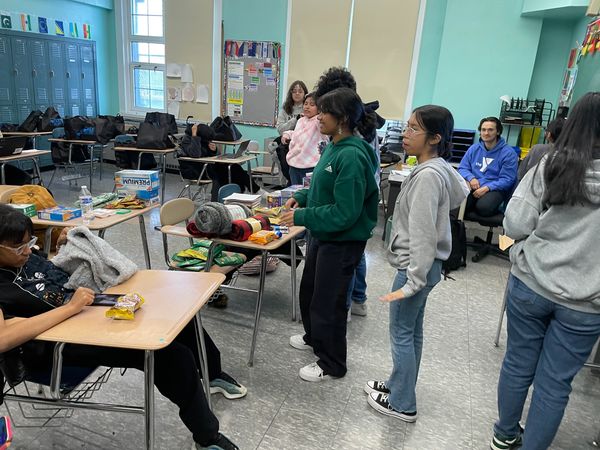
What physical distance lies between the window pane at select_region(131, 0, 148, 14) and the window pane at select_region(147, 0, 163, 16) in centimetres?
9

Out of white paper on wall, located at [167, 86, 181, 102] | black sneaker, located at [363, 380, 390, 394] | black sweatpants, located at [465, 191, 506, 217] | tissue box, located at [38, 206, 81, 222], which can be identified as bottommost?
black sneaker, located at [363, 380, 390, 394]

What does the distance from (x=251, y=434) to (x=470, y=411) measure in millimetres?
1023

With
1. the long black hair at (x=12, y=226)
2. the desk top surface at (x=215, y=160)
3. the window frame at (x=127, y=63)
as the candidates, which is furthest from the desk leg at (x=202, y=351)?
the window frame at (x=127, y=63)

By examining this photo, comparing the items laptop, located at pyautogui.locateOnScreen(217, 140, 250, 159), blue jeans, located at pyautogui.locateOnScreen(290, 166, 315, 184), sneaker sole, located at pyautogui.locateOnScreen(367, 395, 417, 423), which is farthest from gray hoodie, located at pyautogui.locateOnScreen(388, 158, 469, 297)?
laptop, located at pyautogui.locateOnScreen(217, 140, 250, 159)

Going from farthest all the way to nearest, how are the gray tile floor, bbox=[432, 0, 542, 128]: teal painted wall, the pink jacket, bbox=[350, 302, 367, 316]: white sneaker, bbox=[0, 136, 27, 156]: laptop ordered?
bbox=[432, 0, 542, 128]: teal painted wall < bbox=[0, 136, 27, 156]: laptop < the pink jacket < bbox=[350, 302, 367, 316]: white sneaker < the gray tile floor

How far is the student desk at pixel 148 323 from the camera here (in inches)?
51.8

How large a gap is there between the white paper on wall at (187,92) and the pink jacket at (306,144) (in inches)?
157

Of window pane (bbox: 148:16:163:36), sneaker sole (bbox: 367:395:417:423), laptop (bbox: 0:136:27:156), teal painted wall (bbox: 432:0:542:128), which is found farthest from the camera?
window pane (bbox: 148:16:163:36)

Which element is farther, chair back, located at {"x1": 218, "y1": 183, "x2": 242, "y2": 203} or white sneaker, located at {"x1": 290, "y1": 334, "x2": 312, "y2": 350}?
chair back, located at {"x1": 218, "y1": 183, "x2": 242, "y2": 203}

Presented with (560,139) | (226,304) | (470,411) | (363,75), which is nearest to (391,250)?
(560,139)

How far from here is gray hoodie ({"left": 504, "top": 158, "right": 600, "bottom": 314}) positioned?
4.69ft

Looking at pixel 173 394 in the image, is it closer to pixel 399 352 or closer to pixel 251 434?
pixel 251 434

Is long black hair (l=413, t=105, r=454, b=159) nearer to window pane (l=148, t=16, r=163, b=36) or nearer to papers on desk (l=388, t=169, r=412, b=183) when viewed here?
papers on desk (l=388, t=169, r=412, b=183)

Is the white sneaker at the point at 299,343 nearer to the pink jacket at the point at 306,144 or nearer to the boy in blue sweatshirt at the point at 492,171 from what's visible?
the pink jacket at the point at 306,144
